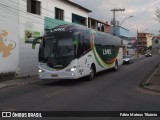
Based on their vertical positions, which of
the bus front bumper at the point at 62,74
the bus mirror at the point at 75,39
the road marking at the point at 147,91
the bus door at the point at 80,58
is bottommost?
the road marking at the point at 147,91

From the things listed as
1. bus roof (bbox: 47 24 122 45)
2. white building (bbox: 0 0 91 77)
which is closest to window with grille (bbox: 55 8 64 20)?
white building (bbox: 0 0 91 77)

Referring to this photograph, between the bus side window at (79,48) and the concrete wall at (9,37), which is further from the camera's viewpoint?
the concrete wall at (9,37)

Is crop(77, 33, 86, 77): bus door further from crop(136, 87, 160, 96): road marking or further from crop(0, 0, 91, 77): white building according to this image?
crop(0, 0, 91, 77): white building

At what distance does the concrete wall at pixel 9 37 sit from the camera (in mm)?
21669

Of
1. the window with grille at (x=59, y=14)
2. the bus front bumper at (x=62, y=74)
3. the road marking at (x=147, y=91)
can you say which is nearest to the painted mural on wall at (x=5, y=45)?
the bus front bumper at (x=62, y=74)

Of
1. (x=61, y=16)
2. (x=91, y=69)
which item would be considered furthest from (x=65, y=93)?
(x=61, y=16)

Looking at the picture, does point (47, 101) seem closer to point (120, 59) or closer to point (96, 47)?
point (96, 47)

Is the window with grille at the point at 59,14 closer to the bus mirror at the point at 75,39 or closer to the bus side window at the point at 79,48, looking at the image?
the bus side window at the point at 79,48

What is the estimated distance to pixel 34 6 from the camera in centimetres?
2703

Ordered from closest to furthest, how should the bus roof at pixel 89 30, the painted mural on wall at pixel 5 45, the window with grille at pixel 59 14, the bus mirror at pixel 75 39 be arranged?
the bus mirror at pixel 75 39 → the bus roof at pixel 89 30 → the painted mural on wall at pixel 5 45 → the window with grille at pixel 59 14

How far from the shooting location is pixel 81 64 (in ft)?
63.6

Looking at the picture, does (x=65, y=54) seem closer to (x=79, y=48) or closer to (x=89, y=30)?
(x=79, y=48)

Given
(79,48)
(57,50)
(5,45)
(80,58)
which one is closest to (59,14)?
(5,45)

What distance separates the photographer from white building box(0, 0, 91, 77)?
22.0 metres
